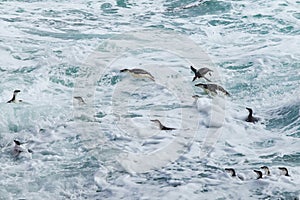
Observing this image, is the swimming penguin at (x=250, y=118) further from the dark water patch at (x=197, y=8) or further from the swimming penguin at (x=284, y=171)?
the dark water patch at (x=197, y=8)

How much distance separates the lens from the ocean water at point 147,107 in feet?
15.5

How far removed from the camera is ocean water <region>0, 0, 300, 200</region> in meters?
4.72

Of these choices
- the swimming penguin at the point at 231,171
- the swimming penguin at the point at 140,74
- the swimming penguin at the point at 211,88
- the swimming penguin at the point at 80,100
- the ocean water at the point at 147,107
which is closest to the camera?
the ocean water at the point at 147,107

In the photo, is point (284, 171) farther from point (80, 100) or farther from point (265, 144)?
point (80, 100)

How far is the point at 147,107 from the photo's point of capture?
6.84 meters

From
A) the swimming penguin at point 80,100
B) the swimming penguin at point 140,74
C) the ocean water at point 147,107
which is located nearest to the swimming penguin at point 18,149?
the ocean water at point 147,107

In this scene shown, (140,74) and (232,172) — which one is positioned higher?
(140,74)

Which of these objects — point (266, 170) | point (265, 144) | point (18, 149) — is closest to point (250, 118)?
point (265, 144)

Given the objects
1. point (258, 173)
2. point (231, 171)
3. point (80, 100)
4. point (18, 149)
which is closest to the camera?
point (258, 173)

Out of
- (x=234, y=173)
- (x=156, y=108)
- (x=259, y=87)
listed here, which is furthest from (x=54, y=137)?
(x=259, y=87)

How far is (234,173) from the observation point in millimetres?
4848

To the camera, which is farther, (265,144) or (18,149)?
(265,144)

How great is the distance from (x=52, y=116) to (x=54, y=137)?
2.15 ft

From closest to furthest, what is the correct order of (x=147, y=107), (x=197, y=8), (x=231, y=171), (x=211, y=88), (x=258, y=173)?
(x=258, y=173), (x=231, y=171), (x=147, y=107), (x=211, y=88), (x=197, y=8)
